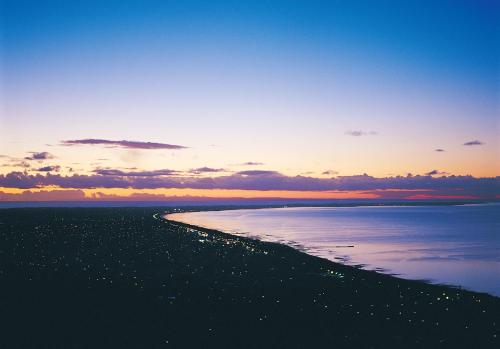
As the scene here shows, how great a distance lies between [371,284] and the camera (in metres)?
22.1

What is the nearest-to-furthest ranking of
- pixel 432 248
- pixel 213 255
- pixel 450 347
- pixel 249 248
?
pixel 450 347
pixel 213 255
pixel 249 248
pixel 432 248

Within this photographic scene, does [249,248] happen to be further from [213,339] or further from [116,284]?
[213,339]

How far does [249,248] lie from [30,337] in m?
26.5

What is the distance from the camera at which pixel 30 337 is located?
504 inches

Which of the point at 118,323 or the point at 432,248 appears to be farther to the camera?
the point at 432,248

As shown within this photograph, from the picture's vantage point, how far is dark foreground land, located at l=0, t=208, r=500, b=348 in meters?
13.0

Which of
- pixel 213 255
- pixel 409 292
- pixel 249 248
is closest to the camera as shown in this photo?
pixel 409 292

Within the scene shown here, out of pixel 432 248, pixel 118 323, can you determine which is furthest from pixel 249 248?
pixel 118 323

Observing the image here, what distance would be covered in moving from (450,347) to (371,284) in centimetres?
969

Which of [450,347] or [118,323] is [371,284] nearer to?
[450,347]

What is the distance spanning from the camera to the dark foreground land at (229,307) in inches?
511

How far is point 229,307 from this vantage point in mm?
17016

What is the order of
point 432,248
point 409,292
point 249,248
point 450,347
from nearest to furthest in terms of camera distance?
point 450,347
point 409,292
point 249,248
point 432,248

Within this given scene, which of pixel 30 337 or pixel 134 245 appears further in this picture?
pixel 134 245
